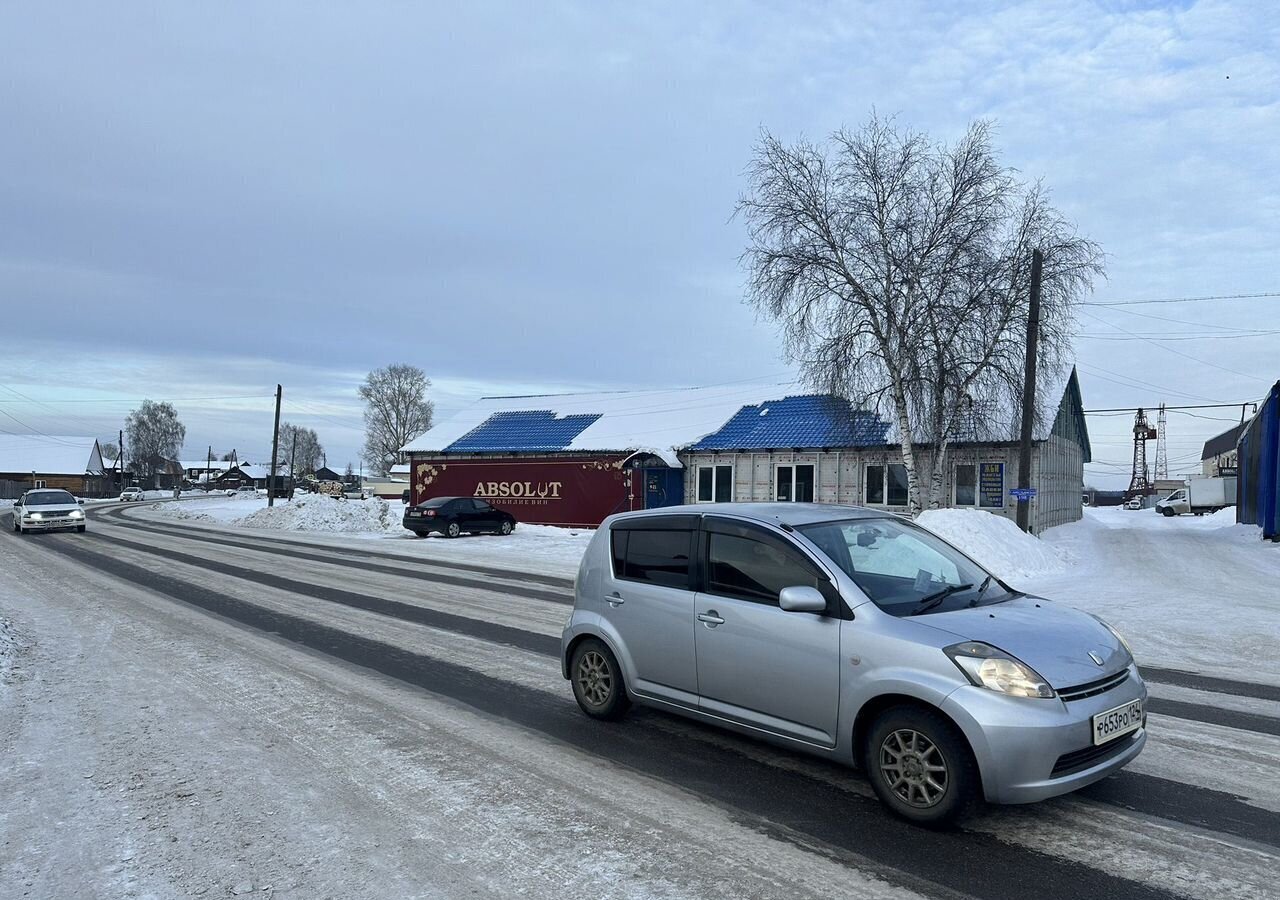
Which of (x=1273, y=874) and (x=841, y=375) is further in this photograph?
(x=841, y=375)

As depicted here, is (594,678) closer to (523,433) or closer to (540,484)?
(540,484)

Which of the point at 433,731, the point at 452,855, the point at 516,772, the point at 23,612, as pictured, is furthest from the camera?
the point at 23,612

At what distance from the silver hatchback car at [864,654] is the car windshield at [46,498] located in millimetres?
30000

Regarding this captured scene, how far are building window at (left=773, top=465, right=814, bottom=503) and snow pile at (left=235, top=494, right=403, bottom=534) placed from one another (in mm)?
15018

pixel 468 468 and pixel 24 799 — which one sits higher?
pixel 468 468

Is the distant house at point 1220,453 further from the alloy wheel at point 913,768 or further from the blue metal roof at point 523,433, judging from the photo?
the alloy wheel at point 913,768

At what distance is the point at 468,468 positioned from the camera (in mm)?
36969

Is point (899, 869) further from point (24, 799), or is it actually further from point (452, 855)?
point (24, 799)

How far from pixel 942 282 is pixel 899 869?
22.2 m

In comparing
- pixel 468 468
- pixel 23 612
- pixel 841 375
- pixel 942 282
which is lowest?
pixel 23 612

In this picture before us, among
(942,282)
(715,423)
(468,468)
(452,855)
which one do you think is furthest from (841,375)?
(452,855)

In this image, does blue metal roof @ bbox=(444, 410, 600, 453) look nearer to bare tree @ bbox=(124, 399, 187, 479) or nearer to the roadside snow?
the roadside snow

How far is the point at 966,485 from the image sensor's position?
27.8 metres

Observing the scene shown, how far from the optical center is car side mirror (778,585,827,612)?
4.66 meters
